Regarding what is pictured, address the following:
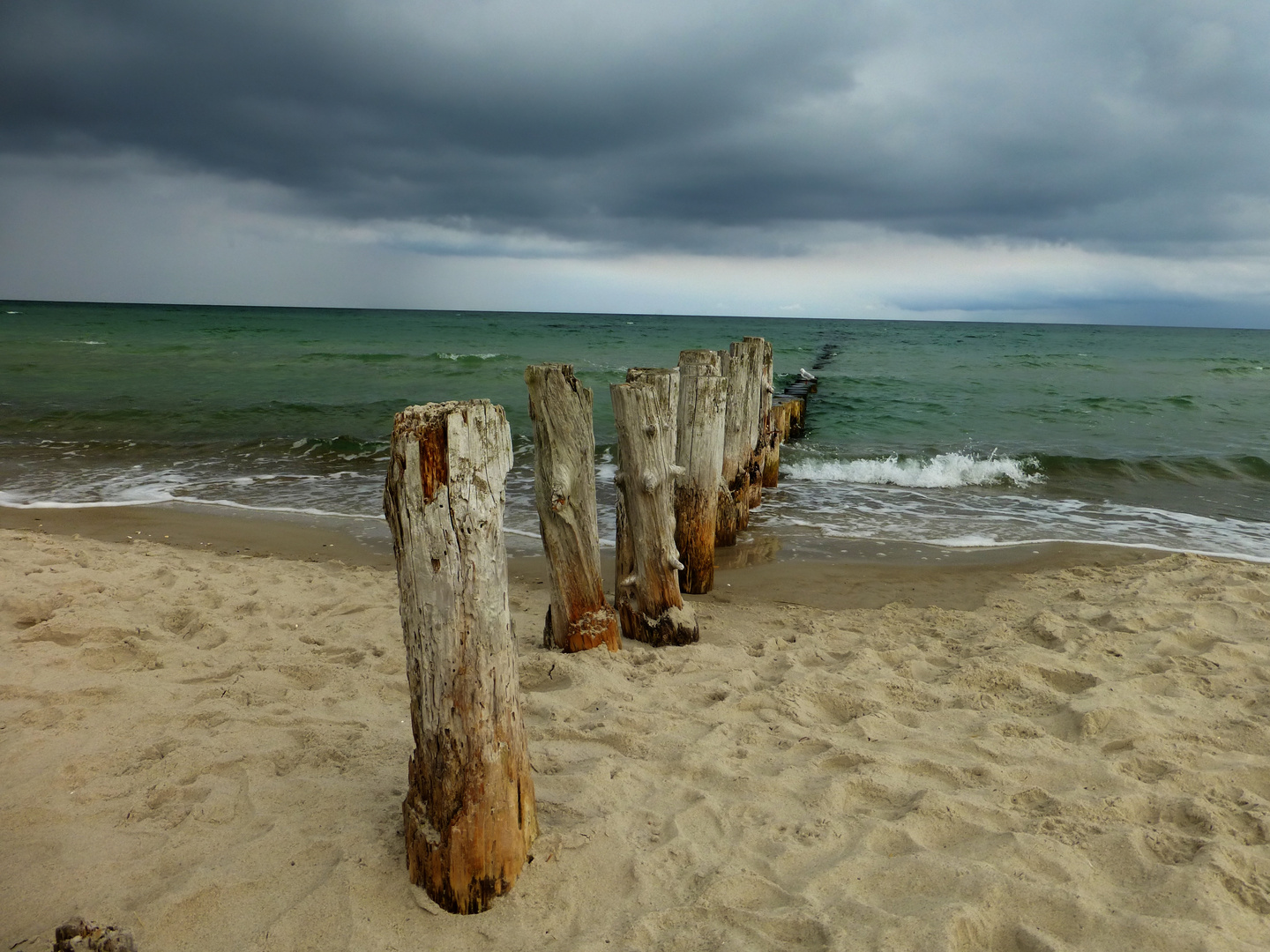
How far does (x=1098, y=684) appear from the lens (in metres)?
4.07

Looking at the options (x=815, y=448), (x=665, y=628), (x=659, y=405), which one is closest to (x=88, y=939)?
(x=665, y=628)

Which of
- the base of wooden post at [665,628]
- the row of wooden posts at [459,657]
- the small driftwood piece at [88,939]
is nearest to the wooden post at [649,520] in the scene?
the base of wooden post at [665,628]

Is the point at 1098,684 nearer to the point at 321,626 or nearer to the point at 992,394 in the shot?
the point at 321,626

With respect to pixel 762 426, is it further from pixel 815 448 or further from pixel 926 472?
pixel 815 448

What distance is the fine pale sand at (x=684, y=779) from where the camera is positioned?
8.06 feet

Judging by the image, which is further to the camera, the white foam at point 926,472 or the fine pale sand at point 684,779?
the white foam at point 926,472

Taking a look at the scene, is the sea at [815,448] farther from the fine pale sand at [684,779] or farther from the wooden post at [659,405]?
the fine pale sand at [684,779]

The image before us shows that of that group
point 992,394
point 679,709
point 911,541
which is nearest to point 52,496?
point 679,709

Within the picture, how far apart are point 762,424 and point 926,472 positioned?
3.22 meters

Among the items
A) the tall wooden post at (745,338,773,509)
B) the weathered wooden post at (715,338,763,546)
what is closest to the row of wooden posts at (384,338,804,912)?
the weathered wooden post at (715,338,763,546)

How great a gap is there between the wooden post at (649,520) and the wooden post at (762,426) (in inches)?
144

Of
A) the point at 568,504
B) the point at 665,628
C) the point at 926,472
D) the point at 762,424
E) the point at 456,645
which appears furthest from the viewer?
the point at 926,472

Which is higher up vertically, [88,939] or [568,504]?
[568,504]

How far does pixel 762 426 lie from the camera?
31.5ft
